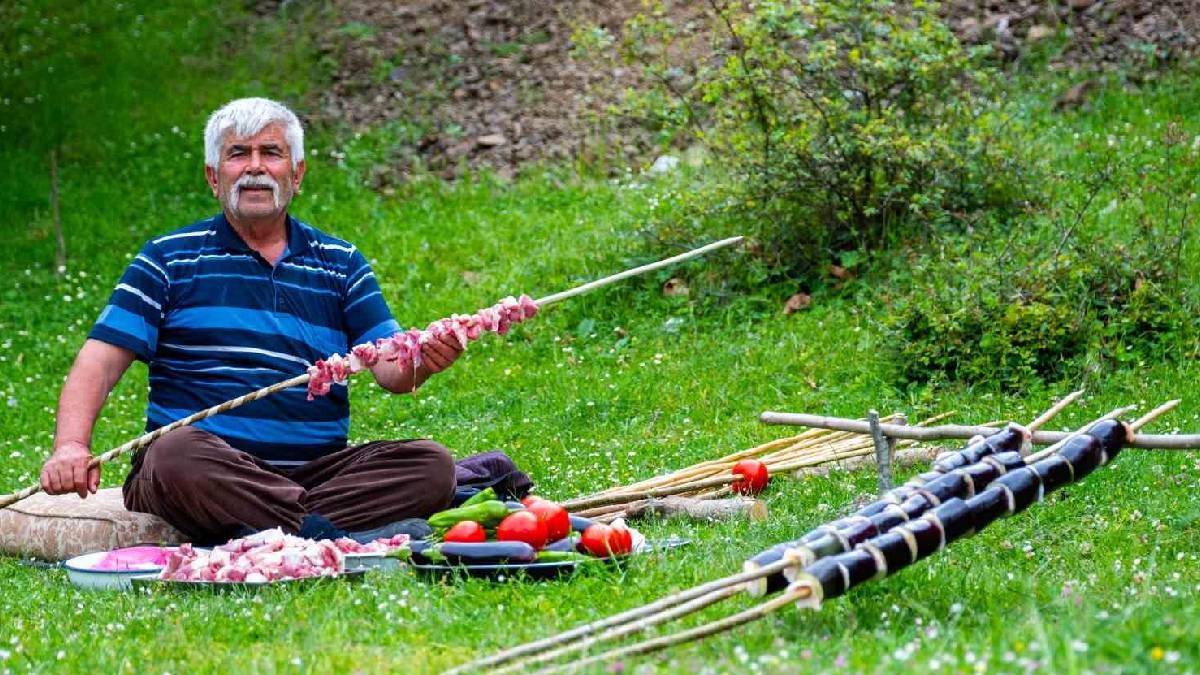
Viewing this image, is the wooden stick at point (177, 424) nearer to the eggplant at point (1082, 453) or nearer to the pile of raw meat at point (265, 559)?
the pile of raw meat at point (265, 559)

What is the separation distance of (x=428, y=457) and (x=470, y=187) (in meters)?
7.32

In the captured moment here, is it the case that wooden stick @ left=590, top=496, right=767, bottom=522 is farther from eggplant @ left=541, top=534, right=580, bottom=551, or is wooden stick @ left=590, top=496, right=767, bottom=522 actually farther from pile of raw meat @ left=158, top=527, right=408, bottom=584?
pile of raw meat @ left=158, top=527, right=408, bottom=584

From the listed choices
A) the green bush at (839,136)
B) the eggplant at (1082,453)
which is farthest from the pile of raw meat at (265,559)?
the green bush at (839,136)

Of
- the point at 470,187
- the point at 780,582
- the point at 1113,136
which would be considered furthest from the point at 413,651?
the point at 470,187

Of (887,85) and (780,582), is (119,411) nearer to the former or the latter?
(887,85)

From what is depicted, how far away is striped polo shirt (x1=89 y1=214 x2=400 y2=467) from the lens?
18.7 feet

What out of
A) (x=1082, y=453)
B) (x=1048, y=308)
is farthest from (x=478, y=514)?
(x=1048, y=308)

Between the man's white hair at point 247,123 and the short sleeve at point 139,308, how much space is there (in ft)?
1.49

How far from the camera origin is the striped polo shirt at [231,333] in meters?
5.69

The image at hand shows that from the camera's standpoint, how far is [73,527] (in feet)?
19.3

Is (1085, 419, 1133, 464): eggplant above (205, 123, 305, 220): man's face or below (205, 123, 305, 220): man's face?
below

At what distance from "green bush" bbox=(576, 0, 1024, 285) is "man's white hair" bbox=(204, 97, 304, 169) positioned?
4177 mm

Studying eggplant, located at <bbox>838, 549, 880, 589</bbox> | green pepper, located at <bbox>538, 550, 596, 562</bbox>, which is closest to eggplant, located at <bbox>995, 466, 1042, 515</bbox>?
eggplant, located at <bbox>838, 549, 880, 589</bbox>

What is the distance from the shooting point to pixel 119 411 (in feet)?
31.5
